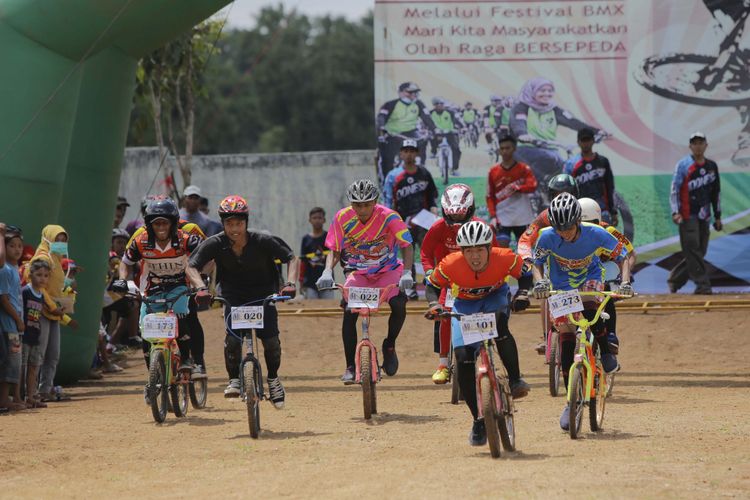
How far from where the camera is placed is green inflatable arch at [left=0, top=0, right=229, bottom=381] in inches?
576

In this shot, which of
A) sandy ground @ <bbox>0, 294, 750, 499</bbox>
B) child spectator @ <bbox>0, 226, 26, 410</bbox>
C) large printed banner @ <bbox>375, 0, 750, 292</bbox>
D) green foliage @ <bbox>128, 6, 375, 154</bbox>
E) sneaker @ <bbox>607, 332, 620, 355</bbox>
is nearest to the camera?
sandy ground @ <bbox>0, 294, 750, 499</bbox>

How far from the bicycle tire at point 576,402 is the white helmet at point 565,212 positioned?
42.8 inches

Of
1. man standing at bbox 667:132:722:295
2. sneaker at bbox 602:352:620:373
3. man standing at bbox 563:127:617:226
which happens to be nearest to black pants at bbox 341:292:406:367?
sneaker at bbox 602:352:620:373

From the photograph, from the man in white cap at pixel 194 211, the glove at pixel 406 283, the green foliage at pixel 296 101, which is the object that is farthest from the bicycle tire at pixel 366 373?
the green foliage at pixel 296 101

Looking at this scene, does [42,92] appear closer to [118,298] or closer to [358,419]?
[118,298]

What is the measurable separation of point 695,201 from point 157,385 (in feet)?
33.0

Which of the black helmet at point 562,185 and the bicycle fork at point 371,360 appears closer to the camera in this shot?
the bicycle fork at point 371,360

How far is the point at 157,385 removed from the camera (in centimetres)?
1156

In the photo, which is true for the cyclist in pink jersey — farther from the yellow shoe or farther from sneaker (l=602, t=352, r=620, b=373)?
sneaker (l=602, t=352, r=620, b=373)

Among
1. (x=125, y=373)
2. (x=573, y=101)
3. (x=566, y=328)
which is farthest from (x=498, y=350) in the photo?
(x=573, y=101)

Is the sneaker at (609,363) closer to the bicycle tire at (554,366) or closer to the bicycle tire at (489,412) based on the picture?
the bicycle tire at (554,366)

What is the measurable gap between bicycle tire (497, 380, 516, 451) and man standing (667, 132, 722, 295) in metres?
10.5

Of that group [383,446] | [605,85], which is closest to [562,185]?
[383,446]

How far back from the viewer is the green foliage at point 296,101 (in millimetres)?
69438
